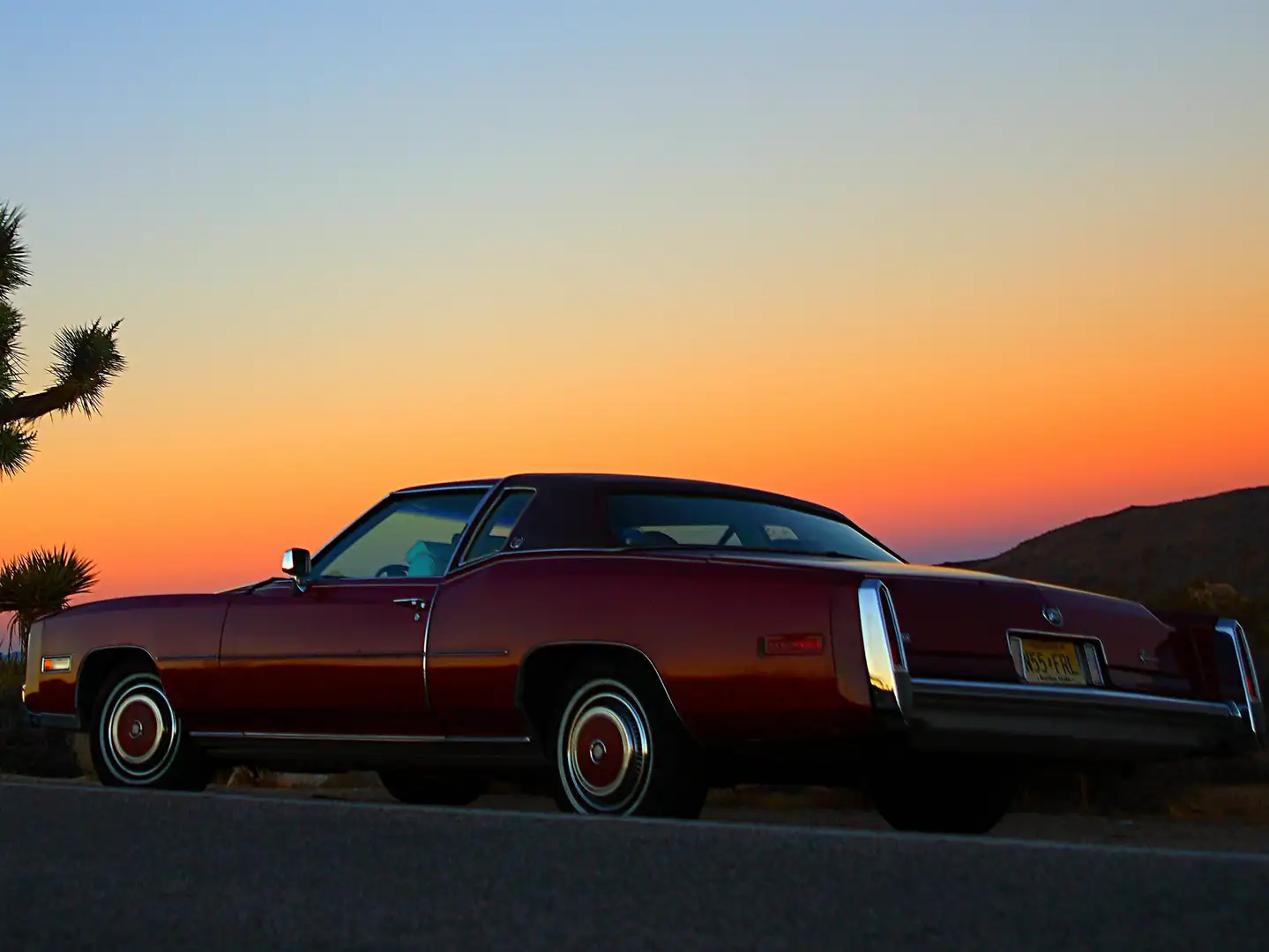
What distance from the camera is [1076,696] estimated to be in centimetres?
635

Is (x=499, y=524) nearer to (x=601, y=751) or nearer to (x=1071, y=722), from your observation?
(x=601, y=751)

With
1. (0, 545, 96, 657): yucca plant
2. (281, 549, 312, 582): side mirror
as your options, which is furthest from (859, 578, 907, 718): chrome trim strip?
(0, 545, 96, 657): yucca plant

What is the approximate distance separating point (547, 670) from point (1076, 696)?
6.42ft

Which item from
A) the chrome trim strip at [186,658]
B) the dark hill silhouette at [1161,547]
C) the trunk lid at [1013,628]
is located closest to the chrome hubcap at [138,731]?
the chrome trim strip at [186,658]

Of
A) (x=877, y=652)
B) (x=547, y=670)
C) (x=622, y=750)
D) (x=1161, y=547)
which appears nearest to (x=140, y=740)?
(x=547, y=670)

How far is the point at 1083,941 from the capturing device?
3383 mm

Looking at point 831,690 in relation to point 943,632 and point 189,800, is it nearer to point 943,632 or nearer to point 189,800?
point 943,632

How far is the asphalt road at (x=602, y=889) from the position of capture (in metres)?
3.53

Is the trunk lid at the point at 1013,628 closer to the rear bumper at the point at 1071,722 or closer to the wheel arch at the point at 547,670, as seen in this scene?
the rear bumper at the point at 1071,722

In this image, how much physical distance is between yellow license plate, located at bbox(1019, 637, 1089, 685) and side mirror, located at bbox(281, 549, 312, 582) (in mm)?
3399

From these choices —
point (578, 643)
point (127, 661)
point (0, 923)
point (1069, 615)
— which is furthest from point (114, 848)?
point (127, 661)

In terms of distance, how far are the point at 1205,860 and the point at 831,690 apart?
1.98 m

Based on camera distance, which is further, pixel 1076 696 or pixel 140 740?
pixel 140 740

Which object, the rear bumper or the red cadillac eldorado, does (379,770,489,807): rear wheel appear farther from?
the rear bumper
